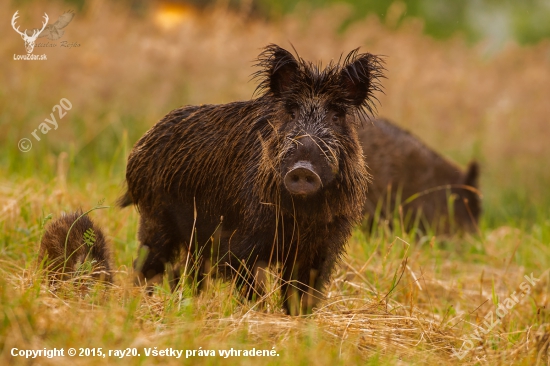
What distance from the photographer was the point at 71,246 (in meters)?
4.05

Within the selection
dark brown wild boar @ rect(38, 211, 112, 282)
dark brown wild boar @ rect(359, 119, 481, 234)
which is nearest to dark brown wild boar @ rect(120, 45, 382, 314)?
dark brown wild boar @ rect(38, 211, 112, 282)

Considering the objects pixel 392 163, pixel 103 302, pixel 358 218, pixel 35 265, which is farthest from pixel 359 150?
pixel 392 163

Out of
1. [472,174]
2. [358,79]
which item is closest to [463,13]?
[472,174]

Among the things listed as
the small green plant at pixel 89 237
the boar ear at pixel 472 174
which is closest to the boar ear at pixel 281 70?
the small green plant at pixel 89 237

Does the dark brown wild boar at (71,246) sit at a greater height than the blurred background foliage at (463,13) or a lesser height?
lesser

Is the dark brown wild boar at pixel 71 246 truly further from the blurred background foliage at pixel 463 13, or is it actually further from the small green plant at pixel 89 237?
the blurred background foliage at pixel 463 13

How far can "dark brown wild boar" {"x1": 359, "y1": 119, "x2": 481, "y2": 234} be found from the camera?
694cm

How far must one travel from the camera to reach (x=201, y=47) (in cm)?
1065

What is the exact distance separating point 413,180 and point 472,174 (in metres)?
0.76

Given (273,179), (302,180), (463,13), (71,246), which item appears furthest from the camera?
(463,13)

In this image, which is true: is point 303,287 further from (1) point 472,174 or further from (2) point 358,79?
(1) point 472,174

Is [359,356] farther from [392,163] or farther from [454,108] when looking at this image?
[454,108]

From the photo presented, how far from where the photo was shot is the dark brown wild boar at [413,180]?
6938 millimetres

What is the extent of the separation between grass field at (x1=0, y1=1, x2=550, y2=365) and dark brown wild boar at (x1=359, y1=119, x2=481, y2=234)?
253 mm
